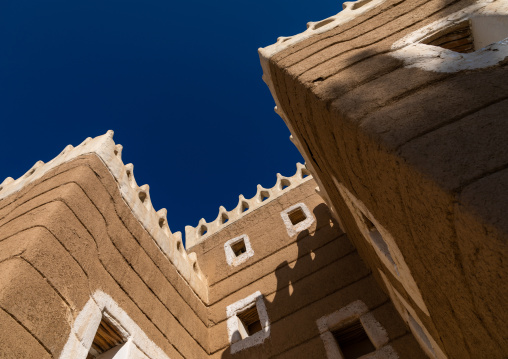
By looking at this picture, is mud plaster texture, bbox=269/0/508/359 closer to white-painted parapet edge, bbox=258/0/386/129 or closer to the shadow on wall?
white-painted parapet edge, bbox=258/0/386/129

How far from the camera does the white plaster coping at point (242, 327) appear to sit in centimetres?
539

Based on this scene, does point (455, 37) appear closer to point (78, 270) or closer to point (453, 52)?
point (453, 52)

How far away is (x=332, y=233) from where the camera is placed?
20.6ft

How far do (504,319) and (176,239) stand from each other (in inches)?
217

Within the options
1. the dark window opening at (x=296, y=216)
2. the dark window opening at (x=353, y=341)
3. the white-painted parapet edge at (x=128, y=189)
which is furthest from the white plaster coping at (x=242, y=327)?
the dark window opening at (x=296, y=216)

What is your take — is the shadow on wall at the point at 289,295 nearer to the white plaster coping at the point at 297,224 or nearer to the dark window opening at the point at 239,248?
the white plaster coping at the point at 297,224

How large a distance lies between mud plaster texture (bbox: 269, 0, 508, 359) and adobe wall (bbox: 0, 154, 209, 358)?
2661mm

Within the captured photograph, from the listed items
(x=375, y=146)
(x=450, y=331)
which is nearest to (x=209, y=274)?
(x=450, y=331)

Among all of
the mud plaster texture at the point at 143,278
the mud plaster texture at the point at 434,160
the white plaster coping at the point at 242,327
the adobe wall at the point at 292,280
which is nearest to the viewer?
the mud plaster texture at the point at 434,160

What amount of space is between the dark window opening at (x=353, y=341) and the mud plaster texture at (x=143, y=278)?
1.21ft

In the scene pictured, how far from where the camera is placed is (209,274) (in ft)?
23.1

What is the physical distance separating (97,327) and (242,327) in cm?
298

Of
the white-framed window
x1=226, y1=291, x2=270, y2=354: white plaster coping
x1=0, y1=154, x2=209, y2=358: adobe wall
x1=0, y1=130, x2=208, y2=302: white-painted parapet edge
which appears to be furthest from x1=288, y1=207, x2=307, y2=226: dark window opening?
the white-framed window

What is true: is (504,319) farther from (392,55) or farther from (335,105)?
(392,55)
